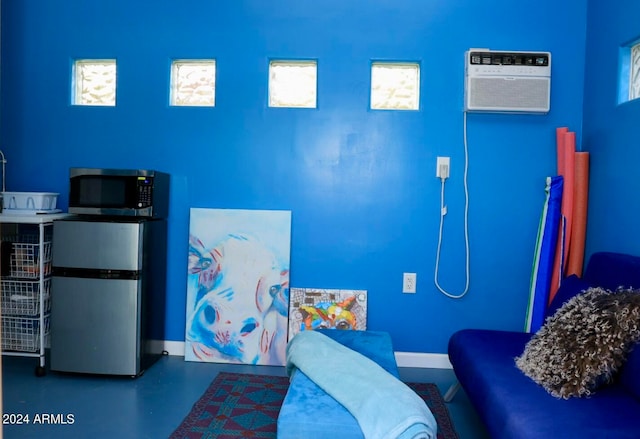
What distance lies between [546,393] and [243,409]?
146 centimetres

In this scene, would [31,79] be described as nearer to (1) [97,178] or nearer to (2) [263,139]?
(1) [97,178]

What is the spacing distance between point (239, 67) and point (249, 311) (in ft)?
5.39

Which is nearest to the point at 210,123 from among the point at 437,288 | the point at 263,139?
the point at 263,139

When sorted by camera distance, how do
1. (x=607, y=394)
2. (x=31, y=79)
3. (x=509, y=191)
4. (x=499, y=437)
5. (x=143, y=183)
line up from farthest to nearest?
(x=31, y=79) < (x=509, y=191) < (x=143, y=183) < (x=607, y=394) < (x=499, y=437)

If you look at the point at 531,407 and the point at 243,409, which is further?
the point at 243,409

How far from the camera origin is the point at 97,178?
117 inches

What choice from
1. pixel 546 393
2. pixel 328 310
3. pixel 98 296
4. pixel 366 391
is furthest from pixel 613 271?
pixel 98 296

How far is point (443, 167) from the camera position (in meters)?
3.15

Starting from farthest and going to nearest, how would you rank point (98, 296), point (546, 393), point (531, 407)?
point (98, 296) < point (546, 393) < point (531, 407)

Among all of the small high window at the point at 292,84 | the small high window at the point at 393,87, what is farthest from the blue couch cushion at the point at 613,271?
the small high window at the point at 292,84

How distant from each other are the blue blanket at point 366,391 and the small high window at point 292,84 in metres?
→ 1.73

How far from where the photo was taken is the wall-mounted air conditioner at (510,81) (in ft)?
9.84

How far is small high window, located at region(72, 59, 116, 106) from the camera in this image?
3408mm

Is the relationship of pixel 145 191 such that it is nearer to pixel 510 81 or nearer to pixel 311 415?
pixel 311 415
